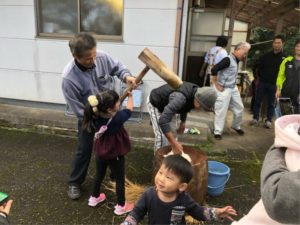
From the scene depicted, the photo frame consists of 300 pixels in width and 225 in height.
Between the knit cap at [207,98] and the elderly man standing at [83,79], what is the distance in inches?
28.4

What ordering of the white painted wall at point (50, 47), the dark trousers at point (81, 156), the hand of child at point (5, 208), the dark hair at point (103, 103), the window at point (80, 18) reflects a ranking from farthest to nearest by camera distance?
the window at point (80, 18) < the white painted wall at point (50, 47) < the dark trousers at point (81, 156) < the dark hair at point (103, 103) < the hand of child at point (5, 208)

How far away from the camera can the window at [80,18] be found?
5.54 metres

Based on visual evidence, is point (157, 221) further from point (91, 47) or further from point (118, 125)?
point (91, 47)

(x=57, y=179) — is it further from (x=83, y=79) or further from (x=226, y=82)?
(x=226, y=82)

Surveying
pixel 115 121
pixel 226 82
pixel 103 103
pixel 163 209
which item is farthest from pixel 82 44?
pixel 226 82

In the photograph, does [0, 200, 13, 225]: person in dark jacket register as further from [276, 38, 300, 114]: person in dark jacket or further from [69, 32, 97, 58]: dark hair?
[276, 38, 300, 114]: person in dark jacket

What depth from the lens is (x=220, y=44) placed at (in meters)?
6.11

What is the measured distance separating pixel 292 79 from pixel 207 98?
9.92ft

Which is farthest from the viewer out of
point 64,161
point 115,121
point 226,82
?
point 226,82

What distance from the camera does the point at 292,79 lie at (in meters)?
5.30

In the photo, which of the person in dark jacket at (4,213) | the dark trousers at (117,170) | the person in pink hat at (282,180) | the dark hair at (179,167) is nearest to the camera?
the person in pink hat at (282,180)

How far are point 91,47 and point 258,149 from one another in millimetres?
3498

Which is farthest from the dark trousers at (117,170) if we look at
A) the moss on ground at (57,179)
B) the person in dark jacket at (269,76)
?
the person in dark jacket at (269,76)

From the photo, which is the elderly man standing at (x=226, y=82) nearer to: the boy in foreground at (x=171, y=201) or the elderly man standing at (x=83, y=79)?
the elderly man standing at (x=83, y=79)
